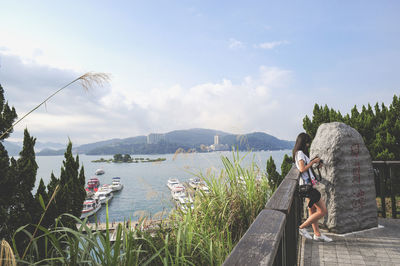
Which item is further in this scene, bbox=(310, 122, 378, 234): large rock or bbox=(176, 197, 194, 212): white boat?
bbox=(310, 122, 378, 234): large rock

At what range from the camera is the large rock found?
3.35 m

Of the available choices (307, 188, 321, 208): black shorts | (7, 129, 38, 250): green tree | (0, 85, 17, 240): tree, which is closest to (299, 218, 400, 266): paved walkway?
(307, 188, 321, 208): black shorts

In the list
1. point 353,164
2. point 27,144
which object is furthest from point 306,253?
point 27,144

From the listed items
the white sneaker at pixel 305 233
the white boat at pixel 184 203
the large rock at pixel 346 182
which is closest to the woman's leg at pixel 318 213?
the white sneaker at pixel 305 233

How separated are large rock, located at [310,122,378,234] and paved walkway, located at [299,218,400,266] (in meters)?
0.16

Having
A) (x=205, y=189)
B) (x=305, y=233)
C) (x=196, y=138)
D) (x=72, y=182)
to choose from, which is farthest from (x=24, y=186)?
(x=196, y=138)

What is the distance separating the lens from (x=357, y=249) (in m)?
2.93

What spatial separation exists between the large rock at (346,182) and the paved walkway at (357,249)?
0.16 metres

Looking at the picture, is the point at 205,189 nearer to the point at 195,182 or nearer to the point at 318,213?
the point at 195,182

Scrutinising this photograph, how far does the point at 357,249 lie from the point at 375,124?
8.26 meters

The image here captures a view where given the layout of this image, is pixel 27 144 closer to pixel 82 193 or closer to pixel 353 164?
pixel 82 193

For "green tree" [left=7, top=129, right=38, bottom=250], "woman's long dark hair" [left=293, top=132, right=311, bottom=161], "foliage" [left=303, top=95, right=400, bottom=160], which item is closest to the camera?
"woman's long dark hair" [left=293, top=132, right=311, bottom=161]

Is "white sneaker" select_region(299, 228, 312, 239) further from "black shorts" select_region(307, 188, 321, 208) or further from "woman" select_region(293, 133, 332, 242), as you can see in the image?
"black shorts" select_region(307, 188, 321, 208)

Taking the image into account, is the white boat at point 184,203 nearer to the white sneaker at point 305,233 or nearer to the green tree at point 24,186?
the white sneaker at point 305,233
